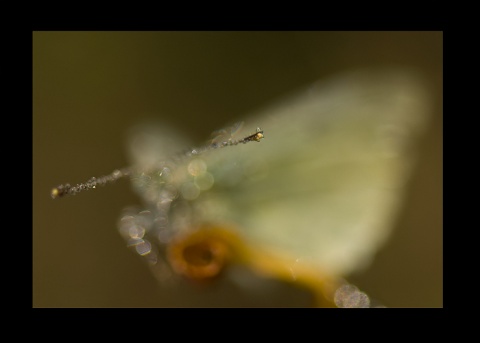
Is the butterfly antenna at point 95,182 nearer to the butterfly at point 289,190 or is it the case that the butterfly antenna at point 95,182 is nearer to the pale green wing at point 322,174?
the butterfly at point 289,190

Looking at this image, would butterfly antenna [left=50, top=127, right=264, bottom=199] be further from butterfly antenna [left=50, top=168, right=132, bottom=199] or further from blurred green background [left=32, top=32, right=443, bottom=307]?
blurred green background [left=32, top=32, right=443, bottom=307]

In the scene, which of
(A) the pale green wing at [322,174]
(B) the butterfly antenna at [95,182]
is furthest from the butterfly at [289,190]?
(B) the butterfly antenna at [95,182]

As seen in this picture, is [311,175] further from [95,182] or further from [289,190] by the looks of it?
[95,182]

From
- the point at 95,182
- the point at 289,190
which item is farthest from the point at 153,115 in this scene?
the point at 95,182

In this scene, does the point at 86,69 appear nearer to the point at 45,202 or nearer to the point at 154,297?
the point at 45,202

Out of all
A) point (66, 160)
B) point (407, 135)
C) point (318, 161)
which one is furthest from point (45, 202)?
point (407, 135)
